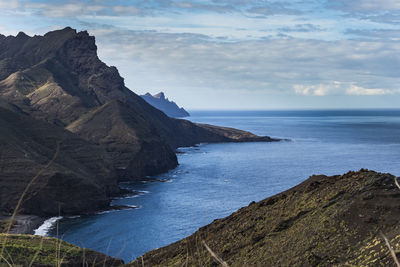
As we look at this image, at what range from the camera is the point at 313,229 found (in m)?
23.5

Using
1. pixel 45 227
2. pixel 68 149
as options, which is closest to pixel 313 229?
pixel 45 227

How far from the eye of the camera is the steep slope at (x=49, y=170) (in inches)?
3831

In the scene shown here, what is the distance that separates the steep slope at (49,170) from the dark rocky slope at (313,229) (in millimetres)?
70953

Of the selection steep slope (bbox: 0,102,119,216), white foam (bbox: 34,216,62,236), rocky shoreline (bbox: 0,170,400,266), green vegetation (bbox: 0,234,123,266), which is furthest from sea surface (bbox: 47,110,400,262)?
rocky shoreline (bbox: 0,170,400,266)

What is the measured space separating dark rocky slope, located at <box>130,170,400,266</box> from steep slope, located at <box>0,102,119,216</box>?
71.0 meters

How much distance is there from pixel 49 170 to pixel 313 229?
296ft

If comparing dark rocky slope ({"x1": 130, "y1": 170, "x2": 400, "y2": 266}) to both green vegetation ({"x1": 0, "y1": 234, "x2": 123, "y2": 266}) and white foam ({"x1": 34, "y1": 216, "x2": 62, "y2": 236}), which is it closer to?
green vegetation ({"x1": 0, "y1": 234, "x2": 123, "y2": 266})

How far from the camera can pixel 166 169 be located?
545 feet

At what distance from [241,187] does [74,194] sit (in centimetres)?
4452

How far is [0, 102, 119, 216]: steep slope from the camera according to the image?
97.3 metres

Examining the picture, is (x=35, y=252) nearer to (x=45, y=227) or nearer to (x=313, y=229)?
(x=313, y=229)

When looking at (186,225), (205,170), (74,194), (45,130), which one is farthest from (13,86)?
(186,225)

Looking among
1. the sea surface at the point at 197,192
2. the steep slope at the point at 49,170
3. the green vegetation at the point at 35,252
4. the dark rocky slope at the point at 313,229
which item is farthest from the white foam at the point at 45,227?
the dark rocky slope at the point at 313,229

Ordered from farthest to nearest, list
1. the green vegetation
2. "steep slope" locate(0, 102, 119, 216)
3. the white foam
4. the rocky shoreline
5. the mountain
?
the mountain, "steep slope" locate(0, 102, 119, 216), the white foam, the green vegetation, the rocky shoreline
